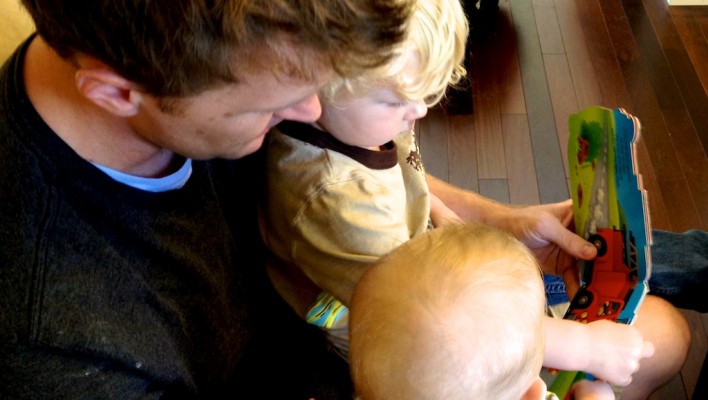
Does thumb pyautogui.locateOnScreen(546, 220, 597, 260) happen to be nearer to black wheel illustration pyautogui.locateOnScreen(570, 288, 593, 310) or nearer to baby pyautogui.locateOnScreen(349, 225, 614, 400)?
black wheel illustration pyautogui.locateOnScreen(570, 288, 593, 310)

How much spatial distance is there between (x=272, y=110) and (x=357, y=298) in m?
0.22

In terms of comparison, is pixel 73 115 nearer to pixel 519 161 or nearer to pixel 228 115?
pixel 228 115

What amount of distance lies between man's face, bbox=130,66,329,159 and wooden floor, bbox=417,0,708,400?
1281 mm

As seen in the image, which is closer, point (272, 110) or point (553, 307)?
point (272, 110)

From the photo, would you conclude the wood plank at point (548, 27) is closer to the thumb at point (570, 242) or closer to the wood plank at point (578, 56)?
the wood plank at point (578, 56)

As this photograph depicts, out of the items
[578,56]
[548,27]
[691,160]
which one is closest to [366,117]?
[691,160]

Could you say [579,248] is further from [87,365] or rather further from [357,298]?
[87,365]

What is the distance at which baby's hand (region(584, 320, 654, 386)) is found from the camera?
85 centimetres

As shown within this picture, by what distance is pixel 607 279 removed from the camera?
91 cm

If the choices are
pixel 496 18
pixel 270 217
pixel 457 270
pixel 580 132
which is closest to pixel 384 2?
pixel 457 270

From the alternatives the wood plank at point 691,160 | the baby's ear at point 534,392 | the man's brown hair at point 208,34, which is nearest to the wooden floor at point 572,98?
the wood plank at point 691,160

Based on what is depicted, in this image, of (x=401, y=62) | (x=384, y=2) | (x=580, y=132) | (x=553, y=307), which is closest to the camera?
(x=384, y=2)

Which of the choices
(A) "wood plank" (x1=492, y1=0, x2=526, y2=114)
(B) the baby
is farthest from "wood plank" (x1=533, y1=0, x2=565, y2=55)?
(B) the baby

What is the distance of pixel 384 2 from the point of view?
57cm
